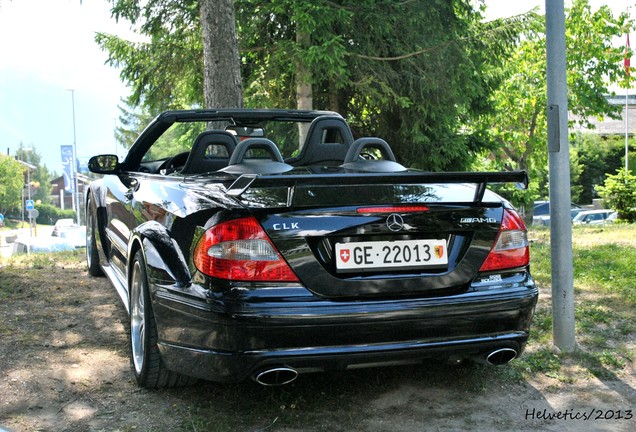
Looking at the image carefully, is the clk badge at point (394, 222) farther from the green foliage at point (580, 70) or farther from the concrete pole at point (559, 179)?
the green foliage at point (580, 70)

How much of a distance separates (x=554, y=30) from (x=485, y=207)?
66.3 inches

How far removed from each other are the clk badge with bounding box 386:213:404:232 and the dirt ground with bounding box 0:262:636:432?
37.6 inches

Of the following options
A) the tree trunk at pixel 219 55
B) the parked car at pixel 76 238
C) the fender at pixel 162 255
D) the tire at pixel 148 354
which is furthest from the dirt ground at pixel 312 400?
the parked car at pixel 76 238

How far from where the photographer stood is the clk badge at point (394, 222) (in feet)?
10.5

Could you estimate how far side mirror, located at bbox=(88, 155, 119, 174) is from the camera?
5353 mm

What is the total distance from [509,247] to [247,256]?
4.25 ft

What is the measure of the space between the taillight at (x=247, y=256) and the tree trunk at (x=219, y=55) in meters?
6.14

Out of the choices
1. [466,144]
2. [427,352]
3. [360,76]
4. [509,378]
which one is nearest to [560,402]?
[509,378]

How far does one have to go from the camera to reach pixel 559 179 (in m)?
4.57

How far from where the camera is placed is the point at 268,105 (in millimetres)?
14414

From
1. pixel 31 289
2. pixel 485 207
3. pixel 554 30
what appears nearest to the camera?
pixel 485 207

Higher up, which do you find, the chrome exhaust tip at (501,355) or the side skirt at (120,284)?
the side skirt at (120,284)

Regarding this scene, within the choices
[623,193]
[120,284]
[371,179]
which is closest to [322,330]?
[371,179]

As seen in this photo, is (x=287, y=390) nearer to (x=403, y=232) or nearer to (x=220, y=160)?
(x=403, y=232)
